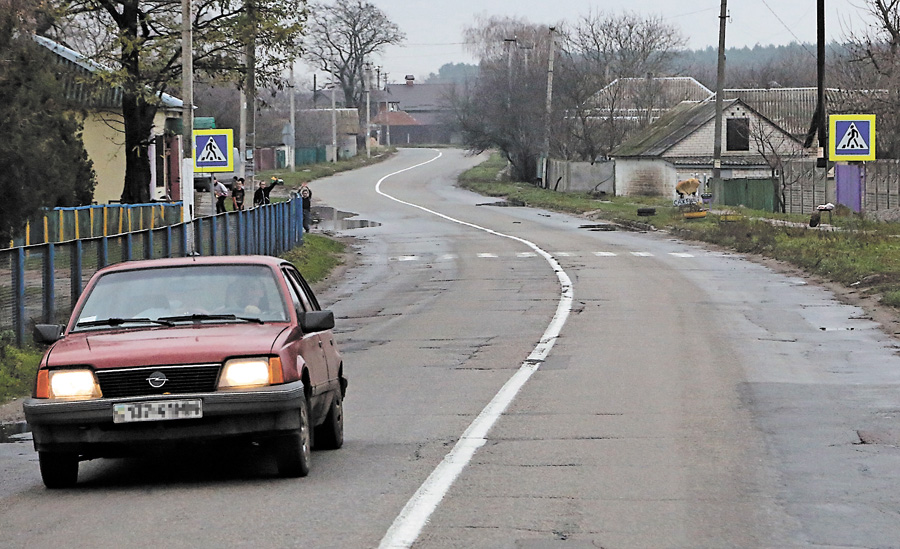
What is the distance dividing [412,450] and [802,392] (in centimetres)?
460

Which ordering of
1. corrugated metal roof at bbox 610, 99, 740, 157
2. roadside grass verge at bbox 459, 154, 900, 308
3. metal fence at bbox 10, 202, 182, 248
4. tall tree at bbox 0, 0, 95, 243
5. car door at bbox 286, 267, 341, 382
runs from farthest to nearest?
1. corrugated metal roof at bbox 610, 99, 740, 157
2. metal fence at bbox 10, 202, 182, 248
3. roadside grass verge at bbox 459, 154, 900, 308
4. tall tree at bbox 0, 0, 95, 243
5. car door at bbox 286, 267, 341, 382

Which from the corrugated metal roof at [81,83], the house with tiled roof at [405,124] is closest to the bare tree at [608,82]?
the corrugated metal roof at [81,83]

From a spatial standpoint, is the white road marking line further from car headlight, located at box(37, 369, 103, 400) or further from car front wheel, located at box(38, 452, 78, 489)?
car front wheel, located at box(38, 452, 78, 489)

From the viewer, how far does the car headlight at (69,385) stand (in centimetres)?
749

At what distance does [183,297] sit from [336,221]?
133 ft

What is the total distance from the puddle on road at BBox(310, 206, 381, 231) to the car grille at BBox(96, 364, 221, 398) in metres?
36.9

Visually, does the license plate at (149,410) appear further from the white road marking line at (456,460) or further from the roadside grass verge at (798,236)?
the roadside grass verge at (798,236)

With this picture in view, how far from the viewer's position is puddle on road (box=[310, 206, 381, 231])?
45.4 m

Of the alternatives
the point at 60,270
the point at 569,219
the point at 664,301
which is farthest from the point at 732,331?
the point at 569,219

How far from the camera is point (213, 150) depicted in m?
25.5

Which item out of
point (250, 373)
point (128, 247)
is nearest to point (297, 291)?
point (250, 373)

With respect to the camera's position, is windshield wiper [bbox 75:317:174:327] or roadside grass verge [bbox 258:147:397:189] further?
roadside grass verge [bbox 258:147:397:189]

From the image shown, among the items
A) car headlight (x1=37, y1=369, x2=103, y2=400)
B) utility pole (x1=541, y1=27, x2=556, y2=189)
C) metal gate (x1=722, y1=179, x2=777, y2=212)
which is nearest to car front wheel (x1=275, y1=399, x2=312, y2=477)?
car headlight (x1=37, y1=369, x2=103, y2=400)

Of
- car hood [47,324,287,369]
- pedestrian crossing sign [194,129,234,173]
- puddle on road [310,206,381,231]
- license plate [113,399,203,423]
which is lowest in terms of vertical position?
puddle on road [310,206,381,231]
